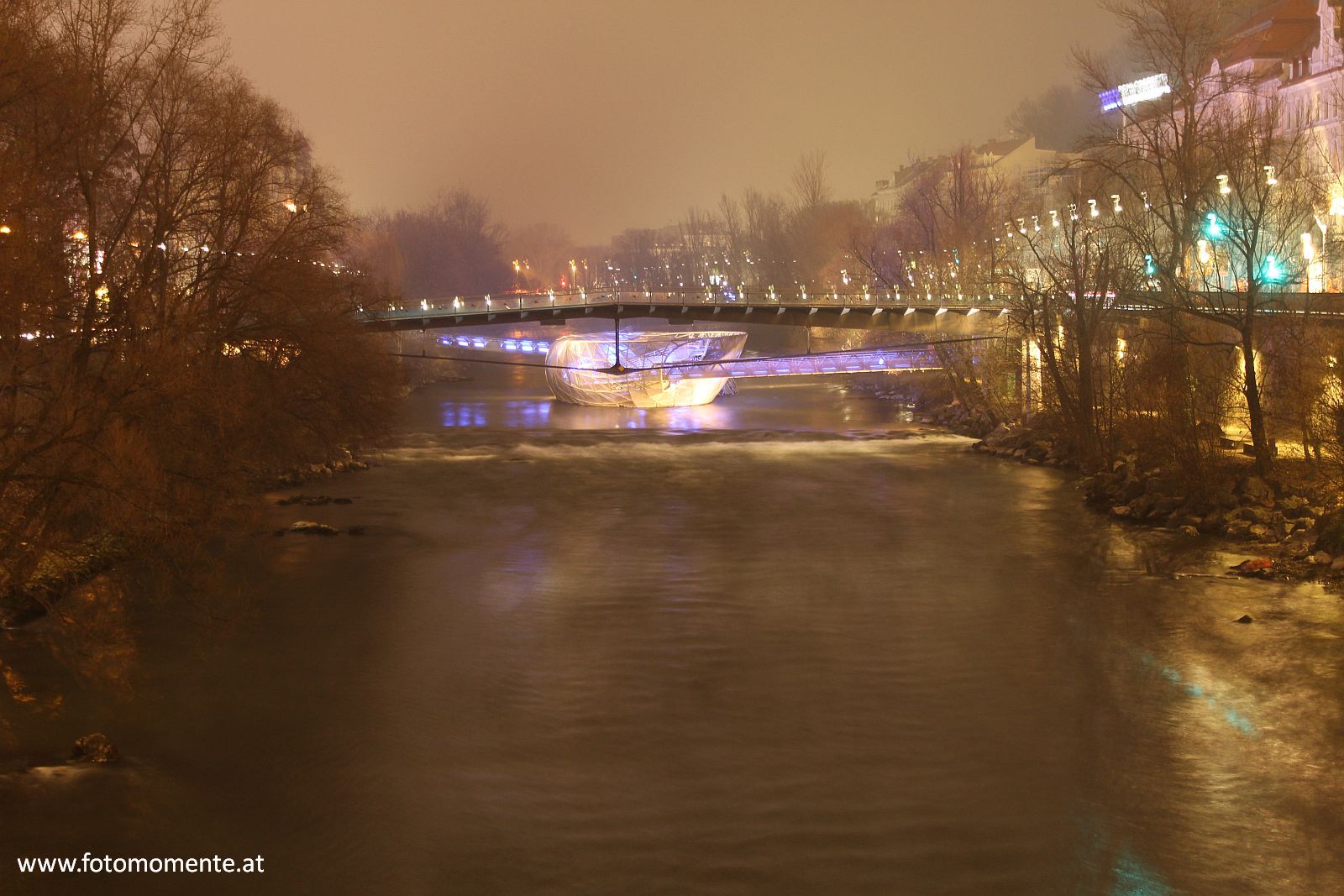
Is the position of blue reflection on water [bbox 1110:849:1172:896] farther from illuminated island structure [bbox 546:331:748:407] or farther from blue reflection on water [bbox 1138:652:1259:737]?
illuminated island structure [bbox 546:331:748:407]

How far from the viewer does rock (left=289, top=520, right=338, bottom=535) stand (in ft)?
68.7

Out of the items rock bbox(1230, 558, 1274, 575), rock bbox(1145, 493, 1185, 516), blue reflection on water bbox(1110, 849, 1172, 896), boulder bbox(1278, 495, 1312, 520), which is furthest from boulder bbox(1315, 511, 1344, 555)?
blue reflection on water bbox(1110, 849, 1172, 896)

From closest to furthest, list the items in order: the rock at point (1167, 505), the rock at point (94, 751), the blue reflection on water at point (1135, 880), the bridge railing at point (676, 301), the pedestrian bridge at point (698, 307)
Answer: the blue reflection on water at point (1135, 880) < the rock at point (94, 751) < the rock at point (1167, 505) < the bridge railing at point (676, 301) < the pedestrian bridge at point (698, 307)

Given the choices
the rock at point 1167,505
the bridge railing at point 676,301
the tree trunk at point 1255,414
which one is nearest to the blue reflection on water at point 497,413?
the bridge railing at point 676,301

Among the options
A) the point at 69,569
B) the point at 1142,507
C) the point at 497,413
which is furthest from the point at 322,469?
the point at 497,413

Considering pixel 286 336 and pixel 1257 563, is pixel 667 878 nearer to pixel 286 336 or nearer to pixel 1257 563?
pixel 1257 563

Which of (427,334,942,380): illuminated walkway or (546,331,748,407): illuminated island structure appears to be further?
(546,331,748,407): illuminated island structure

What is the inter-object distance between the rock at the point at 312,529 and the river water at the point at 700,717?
0.40 meters

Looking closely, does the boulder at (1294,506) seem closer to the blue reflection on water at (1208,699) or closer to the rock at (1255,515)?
the rock at (1255,515)

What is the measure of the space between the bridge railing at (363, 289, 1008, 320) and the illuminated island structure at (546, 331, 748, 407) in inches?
285

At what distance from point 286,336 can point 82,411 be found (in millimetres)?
8321

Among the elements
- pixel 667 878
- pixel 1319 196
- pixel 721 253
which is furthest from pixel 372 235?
pixel 667 878

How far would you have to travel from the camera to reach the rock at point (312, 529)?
21.0 meters

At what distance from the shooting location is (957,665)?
1358cm
